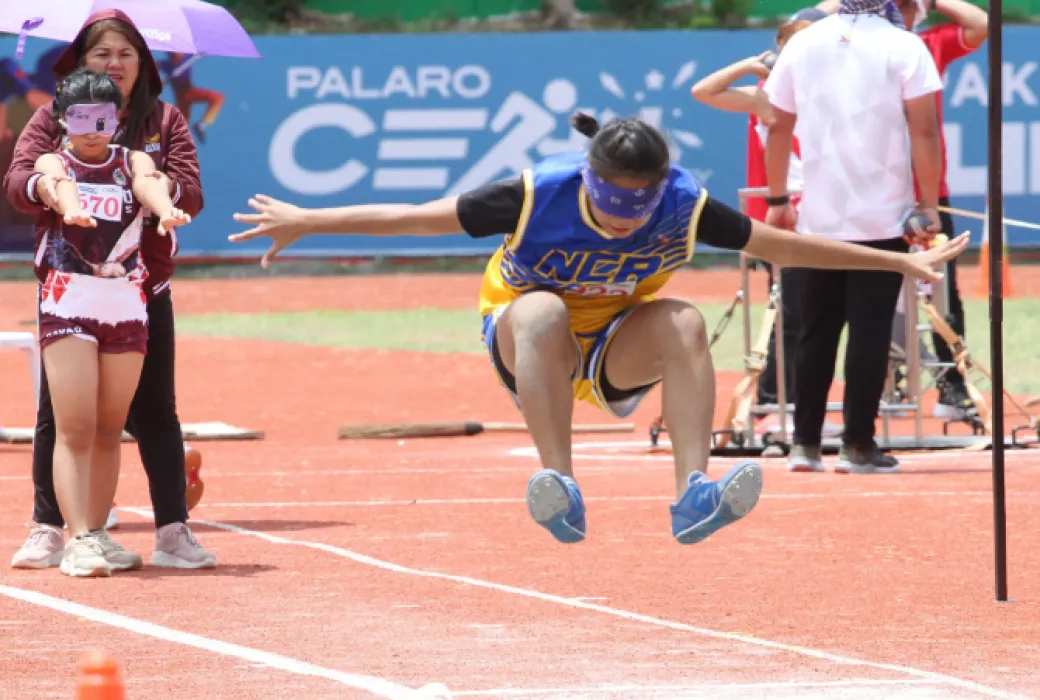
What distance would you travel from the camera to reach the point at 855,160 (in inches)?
425

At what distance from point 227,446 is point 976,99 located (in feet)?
58.6

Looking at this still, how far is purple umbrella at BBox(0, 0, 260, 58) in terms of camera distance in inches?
349

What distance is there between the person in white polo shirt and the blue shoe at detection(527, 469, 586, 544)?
4217 millimetres

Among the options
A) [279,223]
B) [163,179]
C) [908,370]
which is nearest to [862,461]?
[908,370]

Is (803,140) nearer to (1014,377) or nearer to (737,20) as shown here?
(1014,377)

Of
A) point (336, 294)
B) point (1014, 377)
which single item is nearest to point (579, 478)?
point (1014, 377)

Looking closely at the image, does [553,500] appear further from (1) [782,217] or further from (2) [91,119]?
(1) [782,217]

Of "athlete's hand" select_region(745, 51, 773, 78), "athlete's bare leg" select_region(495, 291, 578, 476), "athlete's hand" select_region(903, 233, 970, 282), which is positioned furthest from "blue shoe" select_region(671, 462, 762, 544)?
"athlete's hand" select_region(745, 51, 773, 78)

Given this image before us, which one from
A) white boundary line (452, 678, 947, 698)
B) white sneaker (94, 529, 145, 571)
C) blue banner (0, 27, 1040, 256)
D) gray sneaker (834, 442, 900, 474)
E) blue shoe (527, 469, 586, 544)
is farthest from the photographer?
blue banner (0, 27, 1040, 256)

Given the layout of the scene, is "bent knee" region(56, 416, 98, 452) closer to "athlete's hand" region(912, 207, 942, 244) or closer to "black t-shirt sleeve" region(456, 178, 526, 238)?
"black t-shirt sleeve" region(456, 178, 526, 238)

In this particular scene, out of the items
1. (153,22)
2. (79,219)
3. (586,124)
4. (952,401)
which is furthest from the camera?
(952,401)

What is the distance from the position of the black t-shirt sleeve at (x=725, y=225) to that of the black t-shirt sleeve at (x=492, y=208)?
2.02 ft

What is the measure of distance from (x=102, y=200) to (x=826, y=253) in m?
2.58

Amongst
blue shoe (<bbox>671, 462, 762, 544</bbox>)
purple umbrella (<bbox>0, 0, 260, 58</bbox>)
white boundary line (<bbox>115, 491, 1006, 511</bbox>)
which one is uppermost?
purple umbrella (<bbox>0, 0, 260, 58</bbox>)
